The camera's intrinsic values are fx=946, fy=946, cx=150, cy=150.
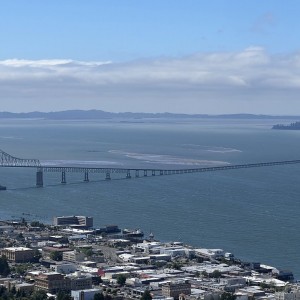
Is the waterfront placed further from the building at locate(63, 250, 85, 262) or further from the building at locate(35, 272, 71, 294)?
the building at locate(35, 272, 71, 294)

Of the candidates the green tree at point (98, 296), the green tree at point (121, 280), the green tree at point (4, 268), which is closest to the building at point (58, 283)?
the green tree at point (121, 280)

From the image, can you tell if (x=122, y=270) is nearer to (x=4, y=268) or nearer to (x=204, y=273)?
(x=204, y=273)

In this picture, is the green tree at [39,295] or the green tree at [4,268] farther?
the green tree at [4,268]

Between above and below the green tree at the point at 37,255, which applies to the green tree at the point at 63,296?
below

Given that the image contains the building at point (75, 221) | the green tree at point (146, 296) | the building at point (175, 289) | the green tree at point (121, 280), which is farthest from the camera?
the building at point (75, 221)

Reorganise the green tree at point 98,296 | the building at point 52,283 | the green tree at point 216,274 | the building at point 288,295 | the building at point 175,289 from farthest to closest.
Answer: the green tree at point 216,274 → the building at point 52,283 → the building at point 175,289 → the green tree at point 98,296 → the building at point 288,295

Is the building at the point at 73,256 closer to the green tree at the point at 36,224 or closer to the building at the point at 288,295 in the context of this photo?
the green tree at the point at 36,224

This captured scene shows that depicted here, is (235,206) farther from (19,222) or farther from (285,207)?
(19,222)

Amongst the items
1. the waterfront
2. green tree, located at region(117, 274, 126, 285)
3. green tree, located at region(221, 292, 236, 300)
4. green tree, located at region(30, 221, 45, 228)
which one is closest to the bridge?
the waterfront
